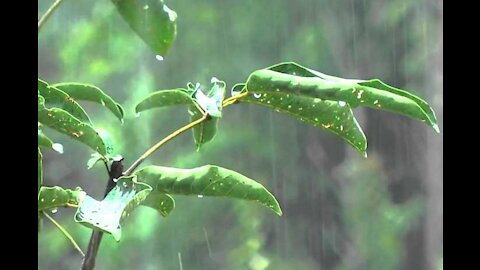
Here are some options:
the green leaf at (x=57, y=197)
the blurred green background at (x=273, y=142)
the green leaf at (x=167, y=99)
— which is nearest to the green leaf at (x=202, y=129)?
the green leaf at (x=167, y=99)

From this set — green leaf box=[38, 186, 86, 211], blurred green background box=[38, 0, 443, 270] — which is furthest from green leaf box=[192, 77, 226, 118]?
blurred green background box=[38, 0, 443, 270]

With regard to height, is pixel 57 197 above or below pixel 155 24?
below

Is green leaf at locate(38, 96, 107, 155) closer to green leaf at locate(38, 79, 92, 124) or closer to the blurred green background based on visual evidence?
green leaf at locate(38, 79, 92, 124)

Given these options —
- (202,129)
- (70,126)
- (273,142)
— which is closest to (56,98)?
(70,126)

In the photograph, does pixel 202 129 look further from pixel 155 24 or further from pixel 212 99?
pixel 155 24

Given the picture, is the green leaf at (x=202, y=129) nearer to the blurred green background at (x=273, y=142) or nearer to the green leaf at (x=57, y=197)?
the green leaf at (x=57, y=197)
